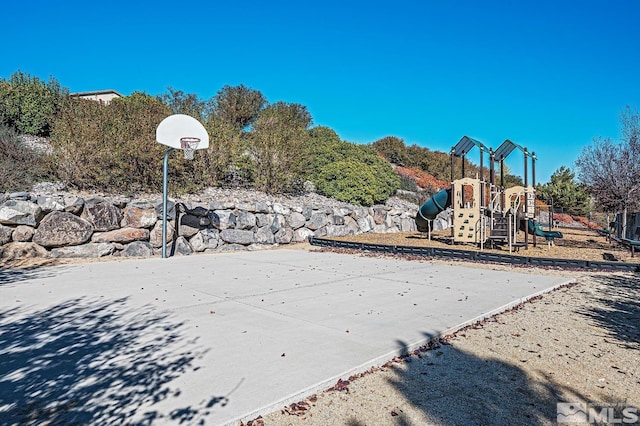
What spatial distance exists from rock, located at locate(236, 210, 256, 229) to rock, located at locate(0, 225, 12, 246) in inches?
214

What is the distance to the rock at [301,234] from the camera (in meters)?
13.7

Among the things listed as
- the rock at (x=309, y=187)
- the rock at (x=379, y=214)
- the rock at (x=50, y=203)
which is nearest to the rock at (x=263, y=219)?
the rock at (x=309, y=187)

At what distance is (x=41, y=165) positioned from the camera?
11.3m

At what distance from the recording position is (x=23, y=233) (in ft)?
28.9

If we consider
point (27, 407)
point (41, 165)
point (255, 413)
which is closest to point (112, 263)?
point (41, 165)

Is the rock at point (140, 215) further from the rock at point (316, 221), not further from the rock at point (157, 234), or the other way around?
the rock at point (316, 221)

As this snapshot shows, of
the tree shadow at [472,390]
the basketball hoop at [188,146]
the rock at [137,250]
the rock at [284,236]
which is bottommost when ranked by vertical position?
the tree shadow at [472,390]

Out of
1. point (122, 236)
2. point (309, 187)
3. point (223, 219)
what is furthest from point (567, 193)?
point (122, 236)

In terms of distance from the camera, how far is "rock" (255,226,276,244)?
1262 centimetres

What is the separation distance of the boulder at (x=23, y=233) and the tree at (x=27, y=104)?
6977 mm

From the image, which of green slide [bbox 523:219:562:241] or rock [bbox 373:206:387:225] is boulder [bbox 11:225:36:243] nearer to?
rock [bbox 373:206:387:225]

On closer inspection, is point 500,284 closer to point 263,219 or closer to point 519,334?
point 519,334

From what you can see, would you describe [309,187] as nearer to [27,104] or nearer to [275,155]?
[275,155]

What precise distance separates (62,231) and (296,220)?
677 centimetres
